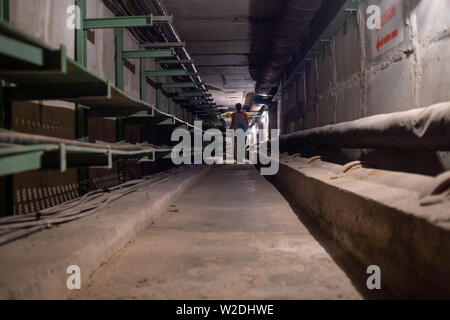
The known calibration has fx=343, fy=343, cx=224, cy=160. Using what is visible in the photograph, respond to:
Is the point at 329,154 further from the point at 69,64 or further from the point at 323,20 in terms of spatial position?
the point at 69,64

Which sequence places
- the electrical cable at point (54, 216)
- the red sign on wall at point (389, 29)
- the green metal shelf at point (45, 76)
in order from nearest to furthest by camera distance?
the green metal shelf at point (45, 76)
the electrical cable at point (54, 216)
the red sign on wall at point (389, 29)

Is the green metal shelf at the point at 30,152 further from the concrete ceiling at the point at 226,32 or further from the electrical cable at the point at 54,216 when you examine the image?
the concrete ceiling at the point at 226,32

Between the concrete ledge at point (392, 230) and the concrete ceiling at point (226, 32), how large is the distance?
17.4ft

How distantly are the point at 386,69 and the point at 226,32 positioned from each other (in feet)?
18.9

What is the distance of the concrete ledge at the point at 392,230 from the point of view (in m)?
1.54

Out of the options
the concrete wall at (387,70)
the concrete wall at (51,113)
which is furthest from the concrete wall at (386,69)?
the concrete wall at (51,113)

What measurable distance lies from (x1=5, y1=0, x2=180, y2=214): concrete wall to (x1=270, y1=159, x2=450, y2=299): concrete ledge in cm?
304

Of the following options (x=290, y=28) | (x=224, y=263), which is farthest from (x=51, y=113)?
(x=290, y=28)

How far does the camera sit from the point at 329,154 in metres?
6.22

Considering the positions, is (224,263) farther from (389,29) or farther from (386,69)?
(389,29)

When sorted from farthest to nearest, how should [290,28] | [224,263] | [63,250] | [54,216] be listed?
[290,28]
[54,216]
[224,263]
[63,250]

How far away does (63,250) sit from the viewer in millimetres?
2176

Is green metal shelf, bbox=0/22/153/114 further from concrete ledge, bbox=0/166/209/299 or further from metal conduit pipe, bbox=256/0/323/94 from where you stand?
metal conduit pipe, bbox=256/0/323/94

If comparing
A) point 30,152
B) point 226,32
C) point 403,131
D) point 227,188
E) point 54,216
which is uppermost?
point 226,32
